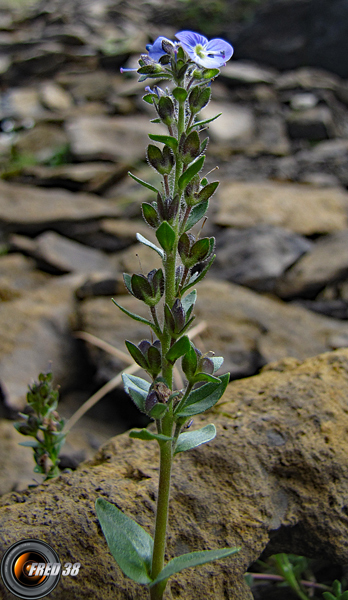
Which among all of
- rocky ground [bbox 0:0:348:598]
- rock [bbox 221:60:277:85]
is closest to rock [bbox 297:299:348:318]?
rocky ground [bbox 0:0:348:598]

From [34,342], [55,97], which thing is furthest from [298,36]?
[34,342]

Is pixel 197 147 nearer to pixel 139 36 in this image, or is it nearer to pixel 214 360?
pixel 214 360

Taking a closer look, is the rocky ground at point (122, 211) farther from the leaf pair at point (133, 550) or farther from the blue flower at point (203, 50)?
the blue flower at point (203, 50)

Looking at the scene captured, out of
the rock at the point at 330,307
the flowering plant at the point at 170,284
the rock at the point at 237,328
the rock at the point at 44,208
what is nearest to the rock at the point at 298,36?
the rock at the point at 44,208

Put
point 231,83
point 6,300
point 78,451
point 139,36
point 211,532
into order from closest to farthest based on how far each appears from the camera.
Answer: point 211,532 → point 78,451 → point 6,300 → point 231,83 → point 139,36

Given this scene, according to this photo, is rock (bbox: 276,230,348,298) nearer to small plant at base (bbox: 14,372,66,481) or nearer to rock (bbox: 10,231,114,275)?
rock (bbox: 10,231,114,275)

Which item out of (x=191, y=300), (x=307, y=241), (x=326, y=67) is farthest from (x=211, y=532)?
(x=326, y=67)

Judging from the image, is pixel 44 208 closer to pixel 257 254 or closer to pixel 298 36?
pixel 257 254
